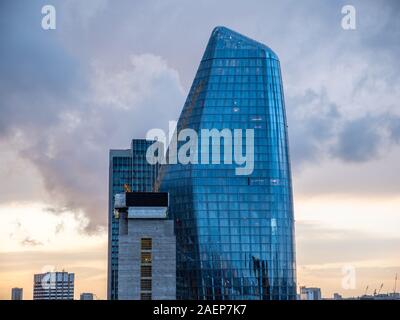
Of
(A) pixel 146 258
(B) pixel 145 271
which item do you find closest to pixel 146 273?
(B) pixel 145 271

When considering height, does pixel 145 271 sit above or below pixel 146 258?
below

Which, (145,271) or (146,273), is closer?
(146,273)

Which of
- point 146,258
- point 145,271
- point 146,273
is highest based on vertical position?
point 146,258

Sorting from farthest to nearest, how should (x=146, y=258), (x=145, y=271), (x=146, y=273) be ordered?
(x=146, y=258)
(x=145, y=271)
(x=146, y=273)

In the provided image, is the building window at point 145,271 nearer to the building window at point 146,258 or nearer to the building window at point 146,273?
the building window at point 146,273

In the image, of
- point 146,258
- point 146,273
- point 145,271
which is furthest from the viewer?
point 146,258

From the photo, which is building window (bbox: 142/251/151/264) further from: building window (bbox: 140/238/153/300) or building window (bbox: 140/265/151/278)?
building window (bbox: 140/265/151/278)

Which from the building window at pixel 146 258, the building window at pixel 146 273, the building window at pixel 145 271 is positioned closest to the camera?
the building window at pixel 146 273

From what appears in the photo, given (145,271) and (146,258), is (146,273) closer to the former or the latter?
(145,271)

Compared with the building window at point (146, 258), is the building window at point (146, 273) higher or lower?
lower

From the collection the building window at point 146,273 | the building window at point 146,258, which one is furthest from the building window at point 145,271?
the building window at point 146,258
